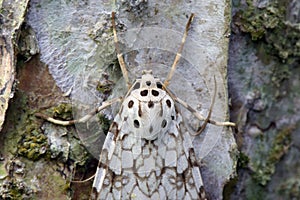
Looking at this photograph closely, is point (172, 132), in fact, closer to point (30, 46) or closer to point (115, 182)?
point (115, 182)

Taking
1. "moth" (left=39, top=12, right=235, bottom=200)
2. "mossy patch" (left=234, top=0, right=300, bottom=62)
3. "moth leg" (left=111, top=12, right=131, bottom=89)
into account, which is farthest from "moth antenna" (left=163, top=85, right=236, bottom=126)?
"mossy patch" (left=234, top=0, right=300, bottom=62)

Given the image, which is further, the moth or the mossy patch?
the mossy patch

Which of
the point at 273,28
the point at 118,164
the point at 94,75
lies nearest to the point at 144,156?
the point at 118,164

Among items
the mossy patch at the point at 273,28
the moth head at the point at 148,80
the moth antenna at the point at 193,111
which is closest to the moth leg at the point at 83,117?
the moth head at the point at 148,80

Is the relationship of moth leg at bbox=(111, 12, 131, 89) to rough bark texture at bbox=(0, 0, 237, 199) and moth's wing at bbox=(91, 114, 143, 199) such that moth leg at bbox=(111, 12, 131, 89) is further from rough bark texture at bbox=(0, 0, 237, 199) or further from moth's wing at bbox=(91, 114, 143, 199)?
moth's wing at bbox=(91, 114, 143, 199)

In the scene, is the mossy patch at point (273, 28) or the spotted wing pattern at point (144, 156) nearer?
the spotted wing pattern at point (144, 156)

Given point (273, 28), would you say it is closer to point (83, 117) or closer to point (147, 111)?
point (147, 111)

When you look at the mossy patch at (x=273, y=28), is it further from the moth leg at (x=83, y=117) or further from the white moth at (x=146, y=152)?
the moth leg at (x=83, y=117)

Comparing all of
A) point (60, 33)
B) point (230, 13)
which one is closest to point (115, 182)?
point (60, 33)
